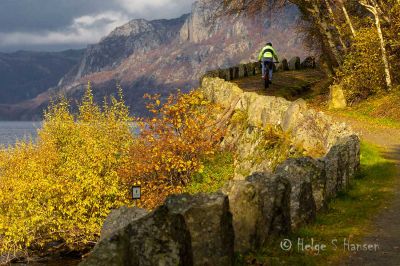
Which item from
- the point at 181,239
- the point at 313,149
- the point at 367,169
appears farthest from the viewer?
the point at 313,149

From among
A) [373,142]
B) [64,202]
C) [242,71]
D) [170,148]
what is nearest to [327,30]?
[242,71]

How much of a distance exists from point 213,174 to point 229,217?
82.5ft

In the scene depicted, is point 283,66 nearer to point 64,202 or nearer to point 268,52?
point 268,52

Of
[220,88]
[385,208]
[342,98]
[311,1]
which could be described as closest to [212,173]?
[220,88]

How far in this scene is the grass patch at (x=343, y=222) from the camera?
983 cm

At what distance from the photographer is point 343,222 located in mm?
12602

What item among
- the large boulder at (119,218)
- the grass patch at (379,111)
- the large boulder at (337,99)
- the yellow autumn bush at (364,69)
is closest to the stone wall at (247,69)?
the large boulder at (337,99)

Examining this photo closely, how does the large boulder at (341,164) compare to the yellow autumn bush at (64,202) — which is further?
the yellow autumn bush at (64,202)

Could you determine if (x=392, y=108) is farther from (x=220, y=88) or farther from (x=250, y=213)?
(x=250, y=213)

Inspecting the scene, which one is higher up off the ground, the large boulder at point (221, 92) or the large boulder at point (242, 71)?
the large boulder at point (242, 71)

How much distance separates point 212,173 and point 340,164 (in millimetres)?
19863

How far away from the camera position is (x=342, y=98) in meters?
37.7

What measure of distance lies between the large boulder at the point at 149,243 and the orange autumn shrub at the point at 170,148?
2481 cm

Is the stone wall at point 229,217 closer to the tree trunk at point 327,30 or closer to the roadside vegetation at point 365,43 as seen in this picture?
the roadside vegetation at point 365,43
